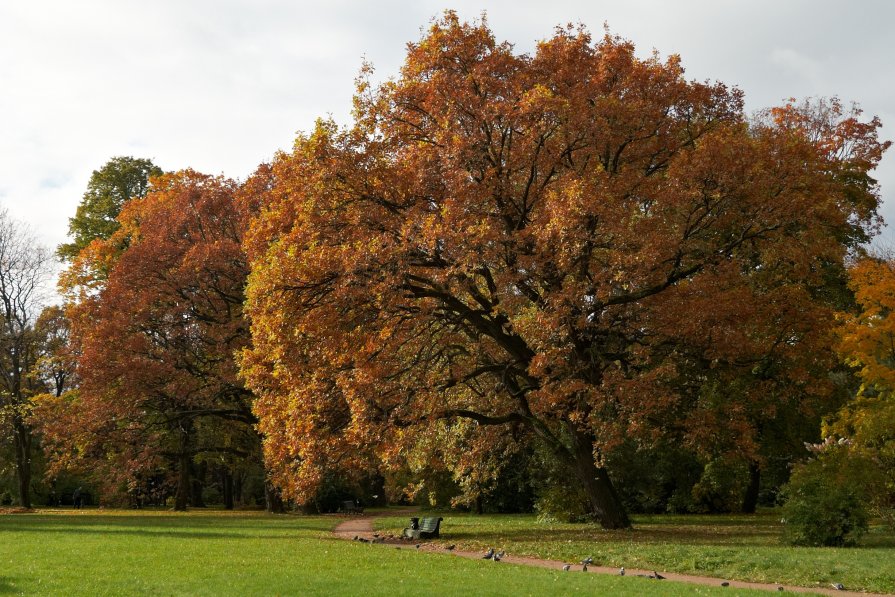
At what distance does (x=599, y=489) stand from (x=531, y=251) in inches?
294

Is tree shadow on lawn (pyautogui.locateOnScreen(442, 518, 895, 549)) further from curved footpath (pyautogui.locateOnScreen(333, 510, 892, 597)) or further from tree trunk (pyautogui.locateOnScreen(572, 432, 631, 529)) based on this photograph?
curved footpath (pyautogui.locateOnScreen(333, 510, 892, 597))

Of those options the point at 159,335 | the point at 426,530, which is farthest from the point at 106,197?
the point at 426,530

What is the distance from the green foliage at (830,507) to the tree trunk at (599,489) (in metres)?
5.36

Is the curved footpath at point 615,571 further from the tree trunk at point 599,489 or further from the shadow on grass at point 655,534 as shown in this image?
the tree trunk at point 599,489

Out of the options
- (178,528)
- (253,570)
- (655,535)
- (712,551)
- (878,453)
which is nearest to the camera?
(253,570)

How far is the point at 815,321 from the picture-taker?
20922mm

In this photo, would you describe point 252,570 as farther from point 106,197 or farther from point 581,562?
point 106,197

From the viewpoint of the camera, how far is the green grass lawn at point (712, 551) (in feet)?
42.2

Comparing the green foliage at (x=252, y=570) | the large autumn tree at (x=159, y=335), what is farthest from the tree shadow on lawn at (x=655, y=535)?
the large autumn tree at (x=159, y=335)

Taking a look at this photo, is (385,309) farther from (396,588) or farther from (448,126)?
(396,588)

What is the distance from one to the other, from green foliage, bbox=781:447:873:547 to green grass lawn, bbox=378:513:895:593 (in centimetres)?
53

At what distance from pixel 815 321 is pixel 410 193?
35.9ft

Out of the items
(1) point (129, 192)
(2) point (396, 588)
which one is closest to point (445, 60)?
(2) point (396, 588)

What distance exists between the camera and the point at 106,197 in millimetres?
46000
